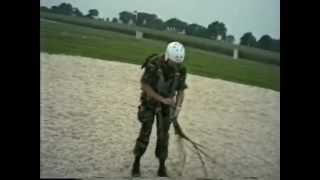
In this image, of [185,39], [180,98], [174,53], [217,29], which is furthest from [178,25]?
[180,98]

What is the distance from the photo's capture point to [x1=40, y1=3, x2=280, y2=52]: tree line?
5.91m

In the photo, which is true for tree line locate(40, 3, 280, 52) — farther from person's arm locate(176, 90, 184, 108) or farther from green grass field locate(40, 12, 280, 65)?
person's arm locate(176, 90, 184, 108)

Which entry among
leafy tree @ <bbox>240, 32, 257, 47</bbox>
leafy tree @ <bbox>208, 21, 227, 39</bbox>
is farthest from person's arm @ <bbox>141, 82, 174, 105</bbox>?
leafy tree @ <bbox>240, 32, 257, 47</bbox>

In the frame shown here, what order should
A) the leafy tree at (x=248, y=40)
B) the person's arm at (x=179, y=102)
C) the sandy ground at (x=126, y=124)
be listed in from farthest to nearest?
the leafy tree at (x=248, y=40) < the person's arm at (x=179, y=102) < the sandy ground at (x=126, y=124)

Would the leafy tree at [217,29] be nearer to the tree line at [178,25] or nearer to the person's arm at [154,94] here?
the tree line at [178,25]

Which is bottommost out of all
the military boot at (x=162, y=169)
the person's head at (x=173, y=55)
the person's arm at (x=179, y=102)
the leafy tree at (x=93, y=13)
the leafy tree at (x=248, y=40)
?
the military boot at (x=162, y=169)

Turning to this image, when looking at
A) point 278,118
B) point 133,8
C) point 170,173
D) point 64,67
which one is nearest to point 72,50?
point 64,67

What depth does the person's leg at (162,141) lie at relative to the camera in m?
5.96

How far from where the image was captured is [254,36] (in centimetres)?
620

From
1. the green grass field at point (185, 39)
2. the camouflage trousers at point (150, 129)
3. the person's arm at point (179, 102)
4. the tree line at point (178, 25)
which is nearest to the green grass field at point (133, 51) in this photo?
the green grass field at point (185, 39)

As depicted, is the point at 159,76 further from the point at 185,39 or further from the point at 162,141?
the point at 162,141
